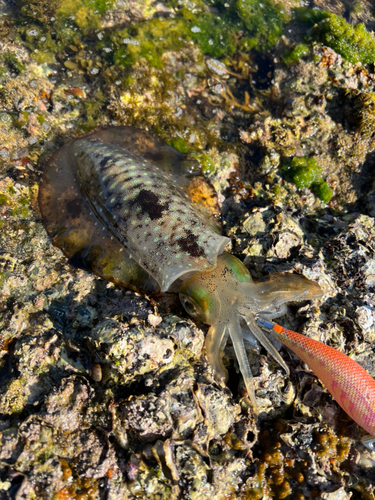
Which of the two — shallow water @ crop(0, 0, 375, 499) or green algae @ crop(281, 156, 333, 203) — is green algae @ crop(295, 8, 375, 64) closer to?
shallow water @ crop(0, 0, 375, 499)

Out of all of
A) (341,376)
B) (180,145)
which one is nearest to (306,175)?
(180,145)

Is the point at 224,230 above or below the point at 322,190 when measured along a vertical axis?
below

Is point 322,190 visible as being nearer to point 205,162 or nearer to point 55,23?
point 205,162

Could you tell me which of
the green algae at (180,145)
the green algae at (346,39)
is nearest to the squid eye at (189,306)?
the green algae at (180,145)

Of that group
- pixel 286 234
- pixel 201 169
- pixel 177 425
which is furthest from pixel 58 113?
pixel 177 425

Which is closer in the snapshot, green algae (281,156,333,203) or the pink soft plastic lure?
the pink soft plastic lure

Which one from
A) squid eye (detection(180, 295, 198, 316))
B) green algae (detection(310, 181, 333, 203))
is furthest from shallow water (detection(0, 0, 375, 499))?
squid eye (detection(180, 295, 198, 316))

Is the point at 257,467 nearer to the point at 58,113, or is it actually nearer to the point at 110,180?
the point at 110,180
